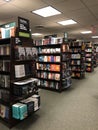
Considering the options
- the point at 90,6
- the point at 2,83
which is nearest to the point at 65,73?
the point at 90,6

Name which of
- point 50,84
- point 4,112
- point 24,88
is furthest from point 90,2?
point 4,112

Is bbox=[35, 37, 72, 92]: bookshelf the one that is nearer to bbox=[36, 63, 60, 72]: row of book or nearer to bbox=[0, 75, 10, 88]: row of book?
bbox=[36, 63, 60, 72]: row of book

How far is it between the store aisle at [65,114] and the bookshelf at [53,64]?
0.64 m

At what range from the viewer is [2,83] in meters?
2.72

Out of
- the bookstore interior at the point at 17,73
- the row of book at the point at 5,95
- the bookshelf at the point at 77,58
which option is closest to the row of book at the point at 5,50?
the bookstore interior at the point at 17,73

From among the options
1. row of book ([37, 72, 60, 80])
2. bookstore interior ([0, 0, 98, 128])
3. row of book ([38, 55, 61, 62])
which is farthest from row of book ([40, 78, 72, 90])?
bookstore interior ([0, 0, 98, 128])

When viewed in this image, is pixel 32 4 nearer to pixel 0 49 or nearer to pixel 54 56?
pixel 0 49

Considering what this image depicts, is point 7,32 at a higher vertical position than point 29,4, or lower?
lower

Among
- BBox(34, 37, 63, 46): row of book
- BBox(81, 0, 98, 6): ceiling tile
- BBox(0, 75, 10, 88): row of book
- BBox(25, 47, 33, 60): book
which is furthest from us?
BBox(34, 37, 63, 46): row of book

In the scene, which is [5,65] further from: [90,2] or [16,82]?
[90,2]

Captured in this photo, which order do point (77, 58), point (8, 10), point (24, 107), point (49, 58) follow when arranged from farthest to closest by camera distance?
point (77, 58) → point (49, 58) → point (8, 10) → point (24, 107)

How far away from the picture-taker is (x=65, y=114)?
10.2 ft

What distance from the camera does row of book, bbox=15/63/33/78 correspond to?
Result: 2598 millimetres

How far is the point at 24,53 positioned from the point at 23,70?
1.24 ft
